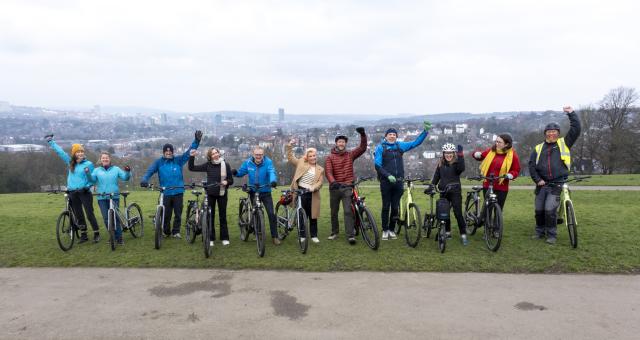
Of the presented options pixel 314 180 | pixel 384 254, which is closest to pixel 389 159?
pixel 314 180

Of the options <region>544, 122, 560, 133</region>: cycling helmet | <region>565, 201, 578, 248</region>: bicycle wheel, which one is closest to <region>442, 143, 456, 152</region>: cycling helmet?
<region>544, 122, 560, 133</region>: cycling helmet

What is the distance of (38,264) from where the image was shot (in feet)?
20.8

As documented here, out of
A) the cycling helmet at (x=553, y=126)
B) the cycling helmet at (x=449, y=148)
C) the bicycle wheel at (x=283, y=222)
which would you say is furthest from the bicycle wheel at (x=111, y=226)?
the cycling helmet at (x=553, y=126)

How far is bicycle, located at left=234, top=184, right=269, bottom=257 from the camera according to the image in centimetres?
645

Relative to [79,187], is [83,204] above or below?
below

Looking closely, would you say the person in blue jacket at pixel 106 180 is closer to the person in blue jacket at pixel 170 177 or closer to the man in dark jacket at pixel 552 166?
the person in blue jacket at pixel 170 177

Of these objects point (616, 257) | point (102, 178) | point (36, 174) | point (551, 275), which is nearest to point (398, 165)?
point (551, 275)

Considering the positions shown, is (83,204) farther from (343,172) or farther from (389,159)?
(389,159)

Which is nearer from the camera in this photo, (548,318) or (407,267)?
(548,318)

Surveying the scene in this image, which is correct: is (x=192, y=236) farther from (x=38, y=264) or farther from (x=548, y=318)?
(x=548, y=318)

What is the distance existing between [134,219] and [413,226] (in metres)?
5.59

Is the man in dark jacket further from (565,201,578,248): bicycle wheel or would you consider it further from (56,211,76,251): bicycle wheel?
(56,211,76,251): bicycle wheel

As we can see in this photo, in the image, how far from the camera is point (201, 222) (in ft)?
23.9

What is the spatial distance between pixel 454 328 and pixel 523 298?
1.23 meters
